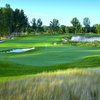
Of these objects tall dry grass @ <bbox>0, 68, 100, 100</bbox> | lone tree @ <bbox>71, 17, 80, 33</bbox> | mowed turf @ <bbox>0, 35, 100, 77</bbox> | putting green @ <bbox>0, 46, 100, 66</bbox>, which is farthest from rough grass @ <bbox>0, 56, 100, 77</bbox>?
lone tree @ <bbox>71, 17, 80, 33</bbox>

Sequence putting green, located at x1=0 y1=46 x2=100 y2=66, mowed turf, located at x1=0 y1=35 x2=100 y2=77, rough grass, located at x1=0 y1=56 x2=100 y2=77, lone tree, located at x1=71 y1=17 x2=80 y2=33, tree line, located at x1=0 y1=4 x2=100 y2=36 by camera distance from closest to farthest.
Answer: rough grass, located at x1=0 y1=56 x2=100 y2=77 → mowed turf, located at x1=0 y1=35 x2=100 y2=77 → putting green, located at x1=0 y1=46 x2=100 y2=66 → tree line, located at x1=0 y1=4 x2=100 y2=36 → lone tree, located at x1=71 y1=17 x2=80 y2=33

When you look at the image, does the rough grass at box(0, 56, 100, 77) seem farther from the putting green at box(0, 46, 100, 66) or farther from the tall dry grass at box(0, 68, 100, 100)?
the tall dry grass at box(0, 68, 100, 100)

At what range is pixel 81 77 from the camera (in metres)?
4.91

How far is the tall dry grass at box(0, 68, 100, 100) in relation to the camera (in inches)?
153

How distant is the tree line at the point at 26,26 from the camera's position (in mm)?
105250

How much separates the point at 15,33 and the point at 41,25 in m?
25.3

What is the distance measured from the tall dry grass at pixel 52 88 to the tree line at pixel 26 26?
9382 centimetres

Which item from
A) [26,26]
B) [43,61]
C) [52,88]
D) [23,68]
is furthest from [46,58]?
[26,26]

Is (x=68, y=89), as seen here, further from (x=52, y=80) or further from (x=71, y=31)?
(x=71, y=31)

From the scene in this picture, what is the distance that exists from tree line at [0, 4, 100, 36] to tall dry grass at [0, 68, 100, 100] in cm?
9382

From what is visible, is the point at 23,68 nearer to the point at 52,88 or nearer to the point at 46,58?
the point at 46,58

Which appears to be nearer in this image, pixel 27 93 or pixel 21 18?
pixel 27 93

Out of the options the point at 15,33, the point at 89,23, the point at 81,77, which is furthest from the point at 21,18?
the point at 81,77

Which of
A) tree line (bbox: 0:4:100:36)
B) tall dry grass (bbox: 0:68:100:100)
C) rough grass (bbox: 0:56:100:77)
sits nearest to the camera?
tall dry grass (bbox: 0:68:100:100)
